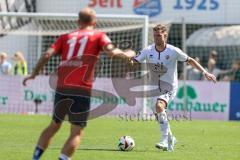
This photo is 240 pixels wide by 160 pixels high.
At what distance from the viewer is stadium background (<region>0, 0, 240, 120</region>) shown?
1072 inches

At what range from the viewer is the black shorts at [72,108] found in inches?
400

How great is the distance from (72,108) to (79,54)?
74 cm

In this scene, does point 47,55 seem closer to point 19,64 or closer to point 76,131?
point 76,131

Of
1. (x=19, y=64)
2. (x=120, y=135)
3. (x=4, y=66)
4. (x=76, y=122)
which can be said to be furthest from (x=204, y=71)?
(x=4, y=66)

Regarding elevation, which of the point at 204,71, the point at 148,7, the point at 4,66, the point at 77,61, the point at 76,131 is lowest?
the point at 4,66

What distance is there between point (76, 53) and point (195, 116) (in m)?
17.5

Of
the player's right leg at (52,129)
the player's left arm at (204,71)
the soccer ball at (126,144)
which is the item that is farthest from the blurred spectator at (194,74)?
the player's right leg at (52,129)

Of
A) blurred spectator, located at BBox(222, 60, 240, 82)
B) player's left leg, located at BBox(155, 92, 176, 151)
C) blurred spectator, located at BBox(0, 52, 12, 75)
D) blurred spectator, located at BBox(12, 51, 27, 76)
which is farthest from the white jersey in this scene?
blurred spectator, located at BBox(222, 60, 240, 82)

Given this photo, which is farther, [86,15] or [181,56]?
[181,56]

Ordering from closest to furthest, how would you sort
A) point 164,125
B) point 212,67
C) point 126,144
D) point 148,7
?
point 126,144 < point 164,125 < point 212,67 < point 148,7

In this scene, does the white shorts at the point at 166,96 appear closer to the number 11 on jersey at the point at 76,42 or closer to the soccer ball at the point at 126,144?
the soccer ball at the point at 126,144

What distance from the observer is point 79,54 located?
1029 cm

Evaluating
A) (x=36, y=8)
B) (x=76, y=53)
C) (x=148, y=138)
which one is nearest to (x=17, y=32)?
(x=36, y=8)

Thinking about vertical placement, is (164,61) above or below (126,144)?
above
